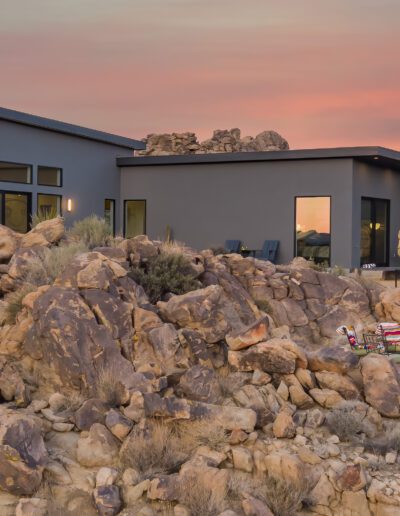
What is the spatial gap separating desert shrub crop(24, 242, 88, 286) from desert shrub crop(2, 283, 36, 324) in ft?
0.71

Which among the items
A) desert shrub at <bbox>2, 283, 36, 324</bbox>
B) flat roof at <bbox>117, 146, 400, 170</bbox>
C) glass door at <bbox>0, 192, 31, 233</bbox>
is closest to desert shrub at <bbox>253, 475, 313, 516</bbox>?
desert shrub at <bbox>2, 283, 36, 324</bbox>

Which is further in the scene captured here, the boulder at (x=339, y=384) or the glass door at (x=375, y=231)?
the glass door at (x=375, y=231)

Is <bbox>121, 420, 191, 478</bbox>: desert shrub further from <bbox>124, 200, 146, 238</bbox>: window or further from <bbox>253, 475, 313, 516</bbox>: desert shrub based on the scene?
<bbox>124, 200, 146, 238</bbox>: window

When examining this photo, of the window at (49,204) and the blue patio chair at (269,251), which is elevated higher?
the window at (49,204)

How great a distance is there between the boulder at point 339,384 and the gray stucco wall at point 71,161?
1225cm

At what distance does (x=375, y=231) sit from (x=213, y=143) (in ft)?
97.2

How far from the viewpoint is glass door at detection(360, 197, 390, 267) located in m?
21.9

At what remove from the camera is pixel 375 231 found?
74.1ft

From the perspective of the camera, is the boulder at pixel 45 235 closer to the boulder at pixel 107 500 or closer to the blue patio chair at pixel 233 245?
the boulder at pixel 107 500

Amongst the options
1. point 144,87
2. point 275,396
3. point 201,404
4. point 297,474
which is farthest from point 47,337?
point 144,87

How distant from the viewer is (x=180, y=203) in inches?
884

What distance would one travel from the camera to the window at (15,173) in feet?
61.7

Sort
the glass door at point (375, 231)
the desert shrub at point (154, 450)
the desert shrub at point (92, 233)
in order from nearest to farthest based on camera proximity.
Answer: the desert shrub at point (154, 450) < the desert shrub at point (92, 233) < the glass door at point (375, 231)

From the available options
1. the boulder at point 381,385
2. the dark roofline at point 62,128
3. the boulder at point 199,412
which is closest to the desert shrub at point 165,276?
the boulder at point 199,412
